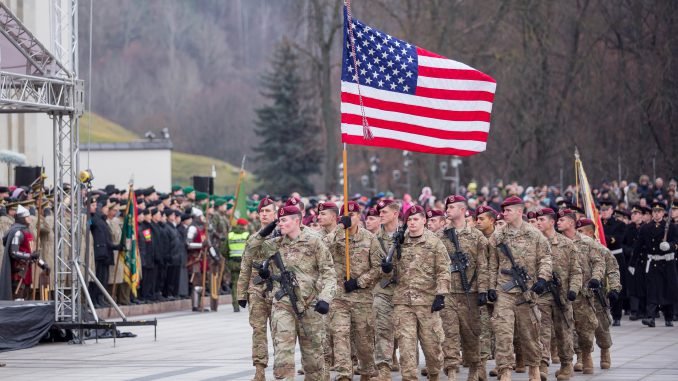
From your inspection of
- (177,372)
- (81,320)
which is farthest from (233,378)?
(81,320)

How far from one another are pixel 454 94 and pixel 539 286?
2.71 m

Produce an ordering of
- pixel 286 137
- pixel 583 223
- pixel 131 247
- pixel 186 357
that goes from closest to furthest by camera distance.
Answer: pixel 583 223 → pixel 186 357 → pixel 131 247 → pixel 286 137

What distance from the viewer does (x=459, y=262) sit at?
1573cm

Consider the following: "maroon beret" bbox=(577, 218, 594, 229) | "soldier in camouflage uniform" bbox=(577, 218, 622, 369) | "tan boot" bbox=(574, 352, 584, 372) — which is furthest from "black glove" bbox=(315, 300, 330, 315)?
"maroon beret" bbox=(577, 218, 594, 229)

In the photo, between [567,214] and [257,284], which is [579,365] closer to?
[567,214]

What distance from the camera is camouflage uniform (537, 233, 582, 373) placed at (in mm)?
15867

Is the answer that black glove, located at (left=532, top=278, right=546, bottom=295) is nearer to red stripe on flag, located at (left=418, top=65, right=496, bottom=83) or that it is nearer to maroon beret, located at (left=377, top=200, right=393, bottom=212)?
maroon beret, located at (left=377, top=200, right=393, bottom=212)

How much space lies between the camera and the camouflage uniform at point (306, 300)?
44.2 ft

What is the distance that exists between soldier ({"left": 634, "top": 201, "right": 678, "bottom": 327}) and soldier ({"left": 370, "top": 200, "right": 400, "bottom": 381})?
9331 mm

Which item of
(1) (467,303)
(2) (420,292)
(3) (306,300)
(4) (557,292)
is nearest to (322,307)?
(3) (306,300)

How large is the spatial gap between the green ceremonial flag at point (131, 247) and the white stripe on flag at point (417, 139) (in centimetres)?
879

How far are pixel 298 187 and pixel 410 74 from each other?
59.3 metres

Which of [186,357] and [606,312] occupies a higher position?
[606,312]

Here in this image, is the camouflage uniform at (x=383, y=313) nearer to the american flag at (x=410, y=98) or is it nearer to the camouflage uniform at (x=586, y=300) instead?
the american flag at (x=410, y=98)
